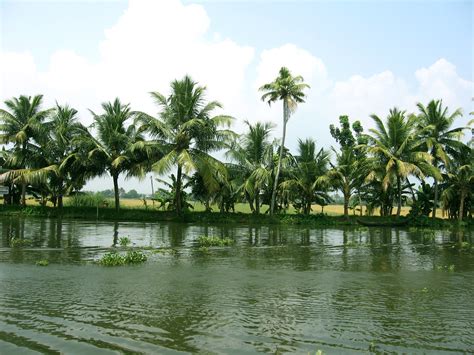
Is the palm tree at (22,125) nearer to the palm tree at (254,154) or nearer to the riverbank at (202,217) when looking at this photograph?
the riverbank at (202,217)

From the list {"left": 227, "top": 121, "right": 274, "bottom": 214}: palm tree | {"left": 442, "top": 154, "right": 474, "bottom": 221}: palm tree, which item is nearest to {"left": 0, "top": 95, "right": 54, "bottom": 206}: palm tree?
{"left": 227, "top": 121, "right": 274, "bottom": 214}: palm tree

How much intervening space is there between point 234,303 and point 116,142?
82.6 feet

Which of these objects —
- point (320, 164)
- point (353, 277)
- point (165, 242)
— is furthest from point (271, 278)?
point (320, 164)

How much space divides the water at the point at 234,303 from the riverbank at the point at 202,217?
15885mm

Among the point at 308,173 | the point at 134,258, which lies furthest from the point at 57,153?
the point at 134,258

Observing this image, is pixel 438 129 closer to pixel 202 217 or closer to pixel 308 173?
pixel 308 173

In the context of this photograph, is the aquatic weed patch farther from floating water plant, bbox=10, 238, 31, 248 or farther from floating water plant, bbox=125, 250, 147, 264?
floating water plant, bbox=10, 238, 31, 248

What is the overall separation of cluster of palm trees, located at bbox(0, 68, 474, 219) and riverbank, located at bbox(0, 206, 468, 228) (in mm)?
1214

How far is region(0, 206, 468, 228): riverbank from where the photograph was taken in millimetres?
29953

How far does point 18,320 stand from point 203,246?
952 centimetres

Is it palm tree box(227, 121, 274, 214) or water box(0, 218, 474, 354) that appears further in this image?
palm tree box(227, 121, 274, 214)

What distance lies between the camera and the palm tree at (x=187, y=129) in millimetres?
28719

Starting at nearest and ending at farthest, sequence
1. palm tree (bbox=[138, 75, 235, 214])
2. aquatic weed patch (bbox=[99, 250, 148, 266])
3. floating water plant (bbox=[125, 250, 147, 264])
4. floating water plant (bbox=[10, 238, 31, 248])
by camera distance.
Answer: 1. aquatic weed patch (bbox=[99, 250, 148, 266])
2. floating water plant (bbox=[125, 250, 147, 264])
3. floating water plant (bbox=[10, 238, 31, 248])
4. palm tree (bbox=[138, 75, 235, 214])

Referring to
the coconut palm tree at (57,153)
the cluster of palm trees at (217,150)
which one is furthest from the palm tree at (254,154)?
the coconut palm tree at (57,153)
